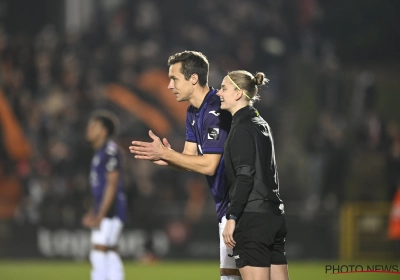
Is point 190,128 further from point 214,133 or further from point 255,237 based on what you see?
point 255,237

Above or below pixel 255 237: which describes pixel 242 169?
above

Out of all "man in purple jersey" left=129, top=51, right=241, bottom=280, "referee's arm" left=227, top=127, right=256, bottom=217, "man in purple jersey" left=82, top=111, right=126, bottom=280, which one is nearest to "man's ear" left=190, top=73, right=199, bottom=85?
"man in purple jersey" left=129, top=51, right=241, bottom=280

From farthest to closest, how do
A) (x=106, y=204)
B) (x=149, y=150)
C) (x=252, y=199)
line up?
(x=106, y=204) < (x=149, y=150) < (x=252, y=199)

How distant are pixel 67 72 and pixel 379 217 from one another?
8.19 metres

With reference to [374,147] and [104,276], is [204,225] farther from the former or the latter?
[104,276]

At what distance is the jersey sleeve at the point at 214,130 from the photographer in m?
5.62

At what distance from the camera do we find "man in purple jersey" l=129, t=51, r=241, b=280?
18.1 feet

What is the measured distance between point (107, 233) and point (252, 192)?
4298 mm

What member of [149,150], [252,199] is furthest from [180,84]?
[252,199]

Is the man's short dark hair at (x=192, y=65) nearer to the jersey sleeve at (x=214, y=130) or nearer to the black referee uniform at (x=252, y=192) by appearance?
the jersey sleeve at (x=214, y=130)

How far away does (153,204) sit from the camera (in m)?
14.8

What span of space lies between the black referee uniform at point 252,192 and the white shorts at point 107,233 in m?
4.09

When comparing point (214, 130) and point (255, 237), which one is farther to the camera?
point (214, 130)

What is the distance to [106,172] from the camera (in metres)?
9.26
